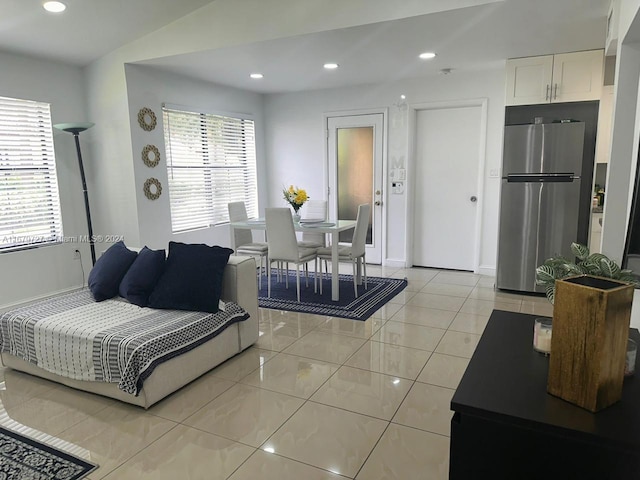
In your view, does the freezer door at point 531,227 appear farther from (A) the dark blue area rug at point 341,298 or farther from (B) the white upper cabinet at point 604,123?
(A) the dark blue area rug at point 341,298

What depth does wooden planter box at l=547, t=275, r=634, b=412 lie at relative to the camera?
1.07m

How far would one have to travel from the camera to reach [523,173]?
178 inches

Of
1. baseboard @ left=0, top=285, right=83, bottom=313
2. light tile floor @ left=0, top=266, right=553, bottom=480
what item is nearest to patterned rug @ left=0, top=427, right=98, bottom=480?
light tile floor @ left=0, top=266, right=553, bottom=480

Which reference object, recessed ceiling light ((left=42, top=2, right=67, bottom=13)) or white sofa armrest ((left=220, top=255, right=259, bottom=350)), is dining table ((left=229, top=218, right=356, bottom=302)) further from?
recessed ceiling light ((left=42, top=2, right=67, bottom=13))

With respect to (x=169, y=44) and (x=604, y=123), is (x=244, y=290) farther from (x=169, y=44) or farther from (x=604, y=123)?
(x=604, y=123)

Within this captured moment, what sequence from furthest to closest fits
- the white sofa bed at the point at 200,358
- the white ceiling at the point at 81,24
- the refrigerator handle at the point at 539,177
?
the refrigerator handle at the point at 539,177, the white ceiling at the point at 81,24, the white sofa bed at the point at 200,358

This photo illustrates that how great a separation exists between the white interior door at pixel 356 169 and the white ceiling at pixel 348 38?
1060mm

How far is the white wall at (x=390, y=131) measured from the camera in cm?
529

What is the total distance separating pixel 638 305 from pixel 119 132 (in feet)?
15.2

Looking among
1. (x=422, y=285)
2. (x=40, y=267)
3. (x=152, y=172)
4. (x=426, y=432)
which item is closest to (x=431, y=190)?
(x=422, y=285)

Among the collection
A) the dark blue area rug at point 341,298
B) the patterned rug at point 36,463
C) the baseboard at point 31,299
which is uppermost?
the baseboard at point 31,299

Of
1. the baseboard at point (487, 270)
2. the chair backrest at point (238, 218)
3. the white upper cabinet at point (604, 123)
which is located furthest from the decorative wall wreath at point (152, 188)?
the white upper cabinet at point (604, 123)

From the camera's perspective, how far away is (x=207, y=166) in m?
5.74

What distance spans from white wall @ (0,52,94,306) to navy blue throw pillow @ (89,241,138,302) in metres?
1.44
